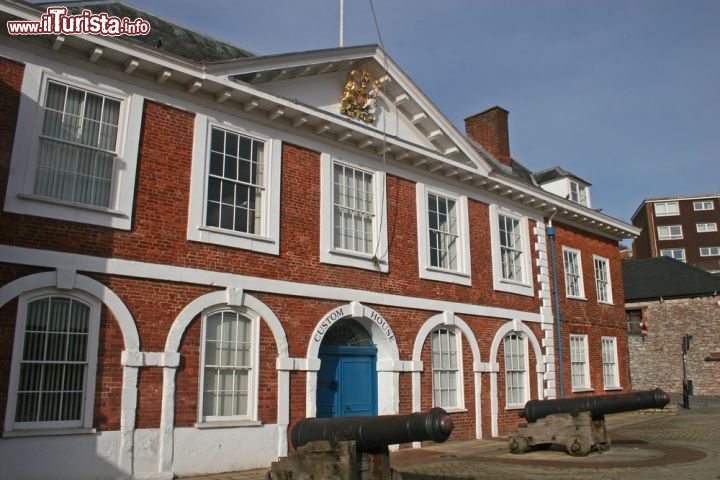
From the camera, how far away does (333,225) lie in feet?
45.4

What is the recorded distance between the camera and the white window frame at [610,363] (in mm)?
21766

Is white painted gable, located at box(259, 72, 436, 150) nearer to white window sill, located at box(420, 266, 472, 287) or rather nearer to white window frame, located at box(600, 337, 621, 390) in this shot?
white window sill, located at box(420, 266, 472, 287)

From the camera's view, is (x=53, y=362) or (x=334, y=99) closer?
(x=53, y=362)

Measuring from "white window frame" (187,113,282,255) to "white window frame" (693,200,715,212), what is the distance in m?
61.4

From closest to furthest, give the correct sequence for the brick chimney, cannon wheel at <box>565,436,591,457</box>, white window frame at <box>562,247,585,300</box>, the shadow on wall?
the shadow on wall < cannon wheel at <box>565,436,591,457</box> < white window frame at <box>562,247,585,300</box> < the brick chimney

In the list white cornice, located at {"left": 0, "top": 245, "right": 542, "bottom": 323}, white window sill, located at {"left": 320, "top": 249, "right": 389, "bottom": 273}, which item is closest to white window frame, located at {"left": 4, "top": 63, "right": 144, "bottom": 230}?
white cornice, located at {"left": 0, "top": 245, "right": 542, "bottom": 323}

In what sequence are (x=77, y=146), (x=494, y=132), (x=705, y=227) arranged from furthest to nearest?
(x=705, y=227), (x=494, y=132), (x=77, y=146)

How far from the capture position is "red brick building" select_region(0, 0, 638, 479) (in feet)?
32.1

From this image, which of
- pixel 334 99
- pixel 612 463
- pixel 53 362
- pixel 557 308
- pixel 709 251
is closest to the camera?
pixel 53 362

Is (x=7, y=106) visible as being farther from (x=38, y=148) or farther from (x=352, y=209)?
(x=352, y=209)

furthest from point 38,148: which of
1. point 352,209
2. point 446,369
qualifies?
point 446,369

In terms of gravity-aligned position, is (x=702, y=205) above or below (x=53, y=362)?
above

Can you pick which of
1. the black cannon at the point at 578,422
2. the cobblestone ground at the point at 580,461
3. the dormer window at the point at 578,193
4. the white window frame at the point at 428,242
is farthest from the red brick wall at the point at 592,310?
the black cannon at the point at 578,422

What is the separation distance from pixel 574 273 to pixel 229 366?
13406 millimetres
